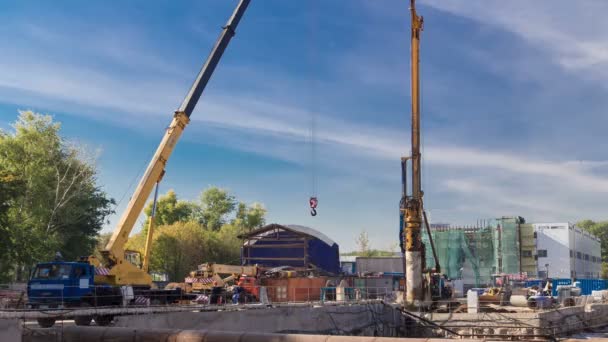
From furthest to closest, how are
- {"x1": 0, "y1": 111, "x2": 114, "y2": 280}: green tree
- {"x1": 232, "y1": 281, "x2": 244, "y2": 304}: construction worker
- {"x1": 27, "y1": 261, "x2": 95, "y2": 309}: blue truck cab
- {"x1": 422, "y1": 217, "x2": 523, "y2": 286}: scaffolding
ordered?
{"x1": 422, "y1": 217, "x2": 523, "y2": 286}: scaffolding, {"x1": 0, "y1": 111, "x2": 114, "y2": 280}: green tree, {"x1": 232, "y1": 281, "x2": 244, "y2": 304}: construction worker, {"x1": 27, "y1": 261, "x2": 95, "y2": 309}: blue truck cab

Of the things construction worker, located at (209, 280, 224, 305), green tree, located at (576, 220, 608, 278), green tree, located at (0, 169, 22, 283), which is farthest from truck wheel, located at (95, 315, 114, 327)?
green tree, located at (576, 220, 608, 278)

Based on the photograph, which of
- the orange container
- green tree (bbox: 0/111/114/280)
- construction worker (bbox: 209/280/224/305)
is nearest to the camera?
construction worker (bbox: 209/280/224/305)

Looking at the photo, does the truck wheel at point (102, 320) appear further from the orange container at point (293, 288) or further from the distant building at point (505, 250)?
the distant building at point (505, 250)

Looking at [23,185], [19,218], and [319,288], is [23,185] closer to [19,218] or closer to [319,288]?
[19,218]

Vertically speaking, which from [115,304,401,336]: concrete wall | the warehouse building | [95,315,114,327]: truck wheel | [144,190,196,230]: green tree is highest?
[144,190,196,230]: green tree

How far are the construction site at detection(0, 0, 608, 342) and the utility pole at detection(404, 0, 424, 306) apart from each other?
2.7 inches

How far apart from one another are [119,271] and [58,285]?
12.2ft

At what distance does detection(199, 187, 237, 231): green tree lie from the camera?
99625 millimetres

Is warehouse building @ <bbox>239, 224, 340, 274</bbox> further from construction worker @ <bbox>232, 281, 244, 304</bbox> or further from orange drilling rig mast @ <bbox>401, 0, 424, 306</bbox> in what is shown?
construction worker @ <bbox>232, 281, 244, 304</bbox>

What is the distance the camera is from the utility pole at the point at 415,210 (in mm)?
37344

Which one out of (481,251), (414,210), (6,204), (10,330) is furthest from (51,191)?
(481,251)

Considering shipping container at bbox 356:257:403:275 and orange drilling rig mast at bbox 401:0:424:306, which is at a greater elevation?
orange drilling rig mast at bbox 401:0:424:306

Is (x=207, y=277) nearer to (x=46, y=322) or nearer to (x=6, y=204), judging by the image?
(x=6, y=204)

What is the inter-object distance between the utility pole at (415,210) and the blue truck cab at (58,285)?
21018mm
